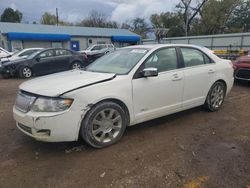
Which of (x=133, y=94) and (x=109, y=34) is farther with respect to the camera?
(x=109, y=34)

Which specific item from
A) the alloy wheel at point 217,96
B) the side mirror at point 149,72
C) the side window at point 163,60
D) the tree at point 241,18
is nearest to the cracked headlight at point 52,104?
the side mirror at point 149,72

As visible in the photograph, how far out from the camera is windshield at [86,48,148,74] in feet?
13.4

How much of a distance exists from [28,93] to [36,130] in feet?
1.92

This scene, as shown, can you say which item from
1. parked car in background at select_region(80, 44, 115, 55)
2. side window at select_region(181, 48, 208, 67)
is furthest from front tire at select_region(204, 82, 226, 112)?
parked car in background at select_region(80, 44, 115, 55)

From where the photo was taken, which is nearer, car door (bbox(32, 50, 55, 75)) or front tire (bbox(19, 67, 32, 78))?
front tire (bbox(19, 67, 32, 78))

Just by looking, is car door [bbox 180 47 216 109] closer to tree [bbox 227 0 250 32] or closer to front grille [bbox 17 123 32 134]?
front grille [bbox 17 123 32 134]

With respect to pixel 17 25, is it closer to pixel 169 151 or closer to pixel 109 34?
pixel 109 34

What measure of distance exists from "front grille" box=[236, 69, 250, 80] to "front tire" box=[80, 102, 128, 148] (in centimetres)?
578

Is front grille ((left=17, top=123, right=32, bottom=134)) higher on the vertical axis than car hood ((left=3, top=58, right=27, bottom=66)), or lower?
lower

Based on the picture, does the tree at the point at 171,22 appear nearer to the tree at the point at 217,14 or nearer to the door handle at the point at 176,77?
the tree at the point at 217,14

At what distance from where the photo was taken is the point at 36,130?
10.7 ft

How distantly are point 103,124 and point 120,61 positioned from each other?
132 cm

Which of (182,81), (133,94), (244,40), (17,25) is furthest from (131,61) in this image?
(17,25)

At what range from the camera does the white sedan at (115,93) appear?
3.26 m
